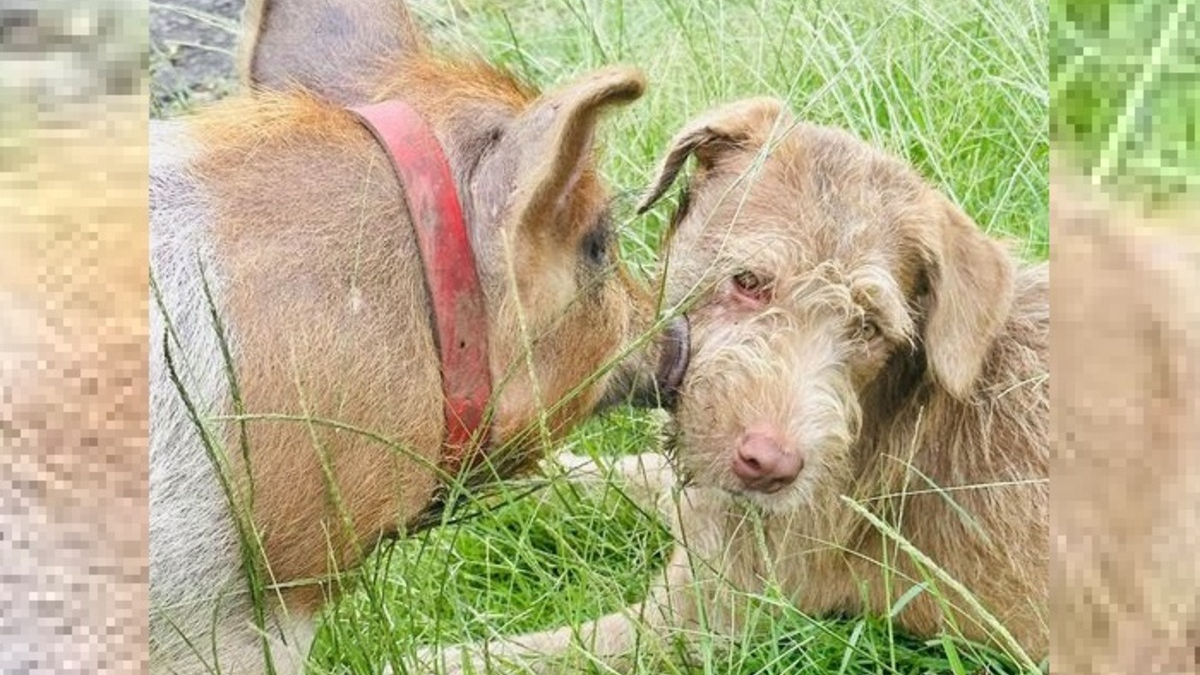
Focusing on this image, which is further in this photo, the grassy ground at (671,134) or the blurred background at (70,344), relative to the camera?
the grassy ground at (671,134)

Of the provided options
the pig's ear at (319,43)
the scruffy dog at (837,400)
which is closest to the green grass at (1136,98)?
the scruffy dog at (837,400)

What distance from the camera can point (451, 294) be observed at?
245cm

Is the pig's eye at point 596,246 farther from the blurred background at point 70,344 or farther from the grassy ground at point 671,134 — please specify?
the blurred background at point 70,344

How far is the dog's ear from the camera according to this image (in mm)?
2883

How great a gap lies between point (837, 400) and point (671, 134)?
2.45ft

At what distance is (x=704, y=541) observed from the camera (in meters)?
3.04

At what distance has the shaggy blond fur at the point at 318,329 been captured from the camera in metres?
2.31

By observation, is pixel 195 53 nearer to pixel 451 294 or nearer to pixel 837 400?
pixel 451 294

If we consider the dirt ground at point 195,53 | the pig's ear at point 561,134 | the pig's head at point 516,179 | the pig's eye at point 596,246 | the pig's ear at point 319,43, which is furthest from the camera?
the dirt ground at point 195,53

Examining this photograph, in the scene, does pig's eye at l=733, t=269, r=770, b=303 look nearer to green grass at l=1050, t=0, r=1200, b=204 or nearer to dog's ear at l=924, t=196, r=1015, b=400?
dog's ear at l=924, t=196, r=1015, b=400

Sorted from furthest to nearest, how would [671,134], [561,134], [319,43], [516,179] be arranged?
[671,134] → [319,43] → [516,179] → [561,134]

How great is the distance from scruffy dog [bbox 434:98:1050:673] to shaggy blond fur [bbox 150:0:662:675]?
321mm

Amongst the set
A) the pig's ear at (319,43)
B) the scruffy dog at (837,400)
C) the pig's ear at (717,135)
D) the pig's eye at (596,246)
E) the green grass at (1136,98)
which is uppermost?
the green grass at (1136,98)

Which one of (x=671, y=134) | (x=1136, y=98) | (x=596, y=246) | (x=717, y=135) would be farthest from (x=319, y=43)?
(x=1136, y=98)
